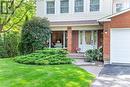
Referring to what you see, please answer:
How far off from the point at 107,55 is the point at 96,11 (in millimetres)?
7281

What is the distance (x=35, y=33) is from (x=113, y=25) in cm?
706

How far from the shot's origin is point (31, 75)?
42.3 feet

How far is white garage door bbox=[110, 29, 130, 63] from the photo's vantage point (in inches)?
800

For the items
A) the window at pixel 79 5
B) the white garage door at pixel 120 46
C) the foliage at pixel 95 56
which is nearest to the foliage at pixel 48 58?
the foliage at pixel 95 56

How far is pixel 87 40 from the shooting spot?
1072 inches

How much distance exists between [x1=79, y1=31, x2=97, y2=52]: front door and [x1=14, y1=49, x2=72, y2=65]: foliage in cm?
669

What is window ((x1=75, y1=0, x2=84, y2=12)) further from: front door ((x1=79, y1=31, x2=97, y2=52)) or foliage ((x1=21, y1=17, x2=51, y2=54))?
foliage ((x1=21, y1=17, x2=51, y2=54))

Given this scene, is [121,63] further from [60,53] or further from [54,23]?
[54,23]

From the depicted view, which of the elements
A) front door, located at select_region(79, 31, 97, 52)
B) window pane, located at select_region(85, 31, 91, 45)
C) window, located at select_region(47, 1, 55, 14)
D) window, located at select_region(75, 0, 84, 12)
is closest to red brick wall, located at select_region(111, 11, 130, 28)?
front door, located at select_region(79, 31, 97, 52)

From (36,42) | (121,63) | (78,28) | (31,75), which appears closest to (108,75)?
(31,75)

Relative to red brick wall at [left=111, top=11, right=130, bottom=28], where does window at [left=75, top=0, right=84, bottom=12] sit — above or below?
above

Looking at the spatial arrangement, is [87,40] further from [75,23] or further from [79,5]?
[79,5]

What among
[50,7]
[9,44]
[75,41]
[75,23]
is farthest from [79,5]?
[9,44]

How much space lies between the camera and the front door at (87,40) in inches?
1062
